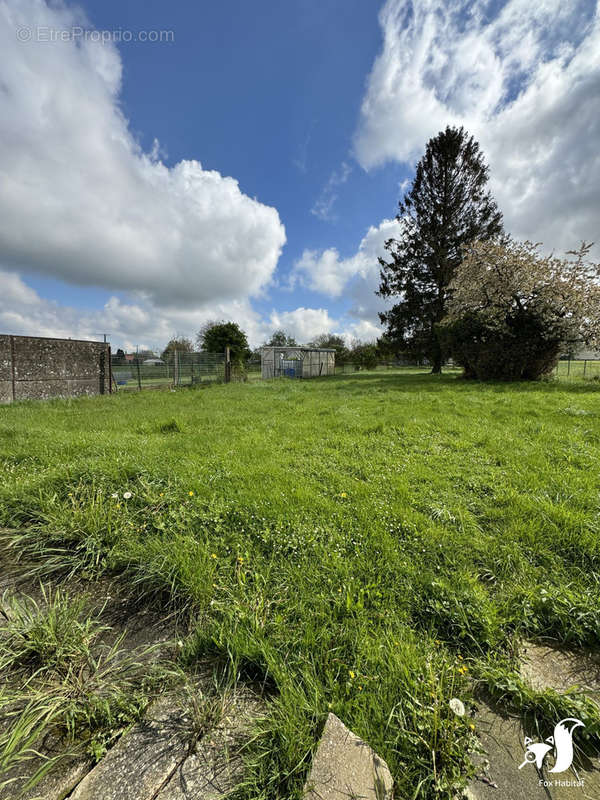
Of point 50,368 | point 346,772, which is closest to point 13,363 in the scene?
point 50,368

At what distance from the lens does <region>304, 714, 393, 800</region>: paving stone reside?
0.88 meters

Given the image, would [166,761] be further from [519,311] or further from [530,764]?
[519,311]

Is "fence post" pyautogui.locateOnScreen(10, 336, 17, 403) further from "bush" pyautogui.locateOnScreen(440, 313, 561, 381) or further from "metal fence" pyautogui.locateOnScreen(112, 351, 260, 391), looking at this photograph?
"bush" pyautogui.locateOnScreen(440, 313, 561, 381)

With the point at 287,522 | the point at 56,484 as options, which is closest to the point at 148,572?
the point at 287,522

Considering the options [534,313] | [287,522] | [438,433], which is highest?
[534,313]

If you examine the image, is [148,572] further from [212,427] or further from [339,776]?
[212,427]

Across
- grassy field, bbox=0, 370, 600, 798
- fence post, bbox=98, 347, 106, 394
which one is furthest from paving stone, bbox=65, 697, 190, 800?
fence post, bbox=98, 347, 106, 394

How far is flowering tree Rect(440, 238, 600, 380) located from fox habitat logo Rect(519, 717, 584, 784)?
12.3 m

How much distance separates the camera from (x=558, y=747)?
105cm

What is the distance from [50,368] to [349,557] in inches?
440

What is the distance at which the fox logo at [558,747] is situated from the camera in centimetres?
100

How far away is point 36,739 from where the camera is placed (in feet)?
A: 3.42

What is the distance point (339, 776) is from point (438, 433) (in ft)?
13.3

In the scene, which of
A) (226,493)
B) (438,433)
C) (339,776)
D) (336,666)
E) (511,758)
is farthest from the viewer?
(438,433)
